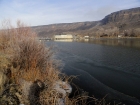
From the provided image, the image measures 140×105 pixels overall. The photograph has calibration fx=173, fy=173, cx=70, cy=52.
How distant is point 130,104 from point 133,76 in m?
5.31

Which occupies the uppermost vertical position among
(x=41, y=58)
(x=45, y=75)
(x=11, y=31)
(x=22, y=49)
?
(x=11, y=31)

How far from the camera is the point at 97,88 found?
11.3 m

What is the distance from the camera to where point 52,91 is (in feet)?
25.4

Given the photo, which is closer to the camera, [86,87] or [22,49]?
[22,49]

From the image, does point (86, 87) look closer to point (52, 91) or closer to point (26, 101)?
point (52, 91)

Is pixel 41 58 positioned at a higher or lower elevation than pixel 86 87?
higher

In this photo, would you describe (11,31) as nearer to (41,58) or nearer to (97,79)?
(41,58)

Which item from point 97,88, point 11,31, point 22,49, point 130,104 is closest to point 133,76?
point 97,88

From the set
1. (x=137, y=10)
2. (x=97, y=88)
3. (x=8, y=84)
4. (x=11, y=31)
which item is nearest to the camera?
(x=8, y=84)

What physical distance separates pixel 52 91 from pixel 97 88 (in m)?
4.45

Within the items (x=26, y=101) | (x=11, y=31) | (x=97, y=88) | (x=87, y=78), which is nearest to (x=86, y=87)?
(x=97, y=88)

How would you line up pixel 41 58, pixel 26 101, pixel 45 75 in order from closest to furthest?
pixel 26 101 < pixel 45 75 < pixel 41 58

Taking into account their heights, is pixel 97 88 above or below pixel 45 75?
below

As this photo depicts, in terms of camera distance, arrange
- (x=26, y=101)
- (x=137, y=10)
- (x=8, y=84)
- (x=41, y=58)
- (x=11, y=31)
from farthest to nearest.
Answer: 1. (x=137, y=10)
2. (x=11, y=31)
3. (x=41, y=58)
4. (x=8, y=84)
5. (x=26, y=101)
